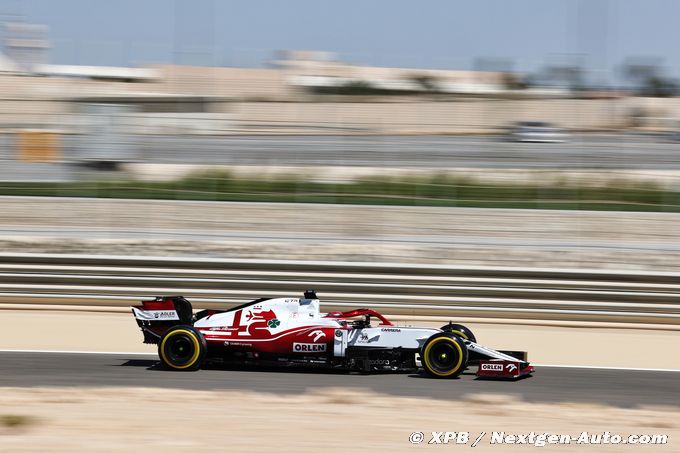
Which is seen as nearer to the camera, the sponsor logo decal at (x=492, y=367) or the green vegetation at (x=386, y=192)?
the sponsor logo decal at (x=492, y=367)

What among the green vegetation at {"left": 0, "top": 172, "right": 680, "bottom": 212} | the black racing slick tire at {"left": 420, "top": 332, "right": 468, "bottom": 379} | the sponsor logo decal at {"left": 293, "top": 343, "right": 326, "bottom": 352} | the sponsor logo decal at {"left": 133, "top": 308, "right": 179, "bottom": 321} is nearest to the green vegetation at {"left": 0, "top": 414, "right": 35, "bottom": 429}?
the sponsor logo decal at {"left": 133, "top": 308, "right": 179, "bottom": 321}

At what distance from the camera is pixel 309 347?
30.0 feet

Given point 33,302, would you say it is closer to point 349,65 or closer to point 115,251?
point 115,251

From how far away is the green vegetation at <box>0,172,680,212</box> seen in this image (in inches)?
605

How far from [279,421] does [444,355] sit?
2332 mm

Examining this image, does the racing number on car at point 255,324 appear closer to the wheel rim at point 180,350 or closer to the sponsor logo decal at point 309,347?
the sponsor logo decal at point 309,347

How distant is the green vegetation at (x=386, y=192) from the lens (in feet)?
50.4

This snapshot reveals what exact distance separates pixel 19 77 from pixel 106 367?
16.1 m

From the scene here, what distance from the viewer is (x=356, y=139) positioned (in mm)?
19547

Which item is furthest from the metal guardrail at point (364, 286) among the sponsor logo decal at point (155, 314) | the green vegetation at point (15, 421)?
the green vegetation at point (15, 421)

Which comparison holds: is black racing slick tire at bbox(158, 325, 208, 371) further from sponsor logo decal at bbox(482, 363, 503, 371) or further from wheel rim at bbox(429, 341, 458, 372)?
sponsor logo decal at bbox(482, 363, 503, 371)

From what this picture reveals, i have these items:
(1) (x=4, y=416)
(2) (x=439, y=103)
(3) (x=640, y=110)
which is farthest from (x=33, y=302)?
(3) (x=640, y=110)

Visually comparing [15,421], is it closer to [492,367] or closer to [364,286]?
[492,367]

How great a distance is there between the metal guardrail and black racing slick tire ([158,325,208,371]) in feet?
12.7
